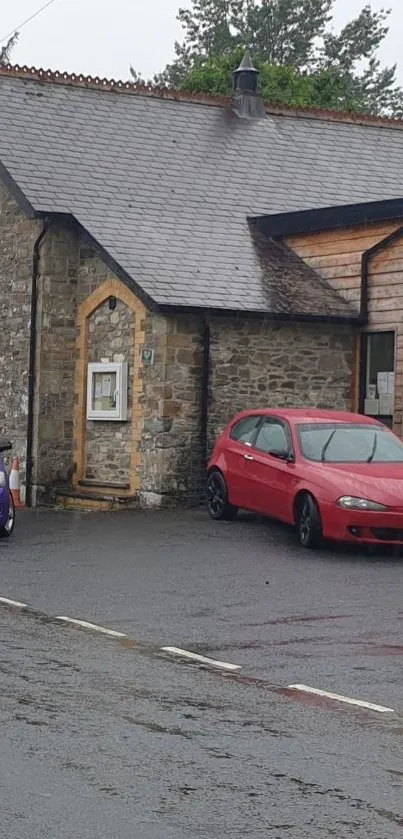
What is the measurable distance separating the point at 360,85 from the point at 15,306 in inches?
2189

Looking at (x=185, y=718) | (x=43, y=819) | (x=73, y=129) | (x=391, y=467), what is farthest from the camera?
(x=73, y=129)

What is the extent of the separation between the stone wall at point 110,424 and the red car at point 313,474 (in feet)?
12.7

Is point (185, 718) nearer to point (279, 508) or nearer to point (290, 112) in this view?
point (279, 508)

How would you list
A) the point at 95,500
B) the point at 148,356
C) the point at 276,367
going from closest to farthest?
1. the point at 148,356
2. the point at 95,500
3. the point at 276,367

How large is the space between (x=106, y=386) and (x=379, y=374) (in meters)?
4.51

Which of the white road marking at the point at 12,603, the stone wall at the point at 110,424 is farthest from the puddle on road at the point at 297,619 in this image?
the stone wall at the point at 110,424

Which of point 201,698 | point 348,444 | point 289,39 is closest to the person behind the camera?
point 201,698

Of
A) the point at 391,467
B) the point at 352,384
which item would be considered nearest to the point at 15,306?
the point at 352,384

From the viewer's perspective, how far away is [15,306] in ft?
86.3

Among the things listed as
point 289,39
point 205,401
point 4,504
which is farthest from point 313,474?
point 289,39

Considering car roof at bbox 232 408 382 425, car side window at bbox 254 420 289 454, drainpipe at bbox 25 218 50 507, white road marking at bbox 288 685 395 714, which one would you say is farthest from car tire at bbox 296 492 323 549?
drainpipe at bbox 25 218 50 507

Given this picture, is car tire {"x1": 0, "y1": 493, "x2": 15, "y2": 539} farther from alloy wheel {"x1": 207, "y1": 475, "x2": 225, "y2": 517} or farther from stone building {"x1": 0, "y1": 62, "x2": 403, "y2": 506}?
stone building {"x1": 0, "y1": 62, "x2": 403, "y2": 506}

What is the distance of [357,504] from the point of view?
54.4 feet

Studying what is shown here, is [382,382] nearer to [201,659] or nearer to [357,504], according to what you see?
[357,504]
